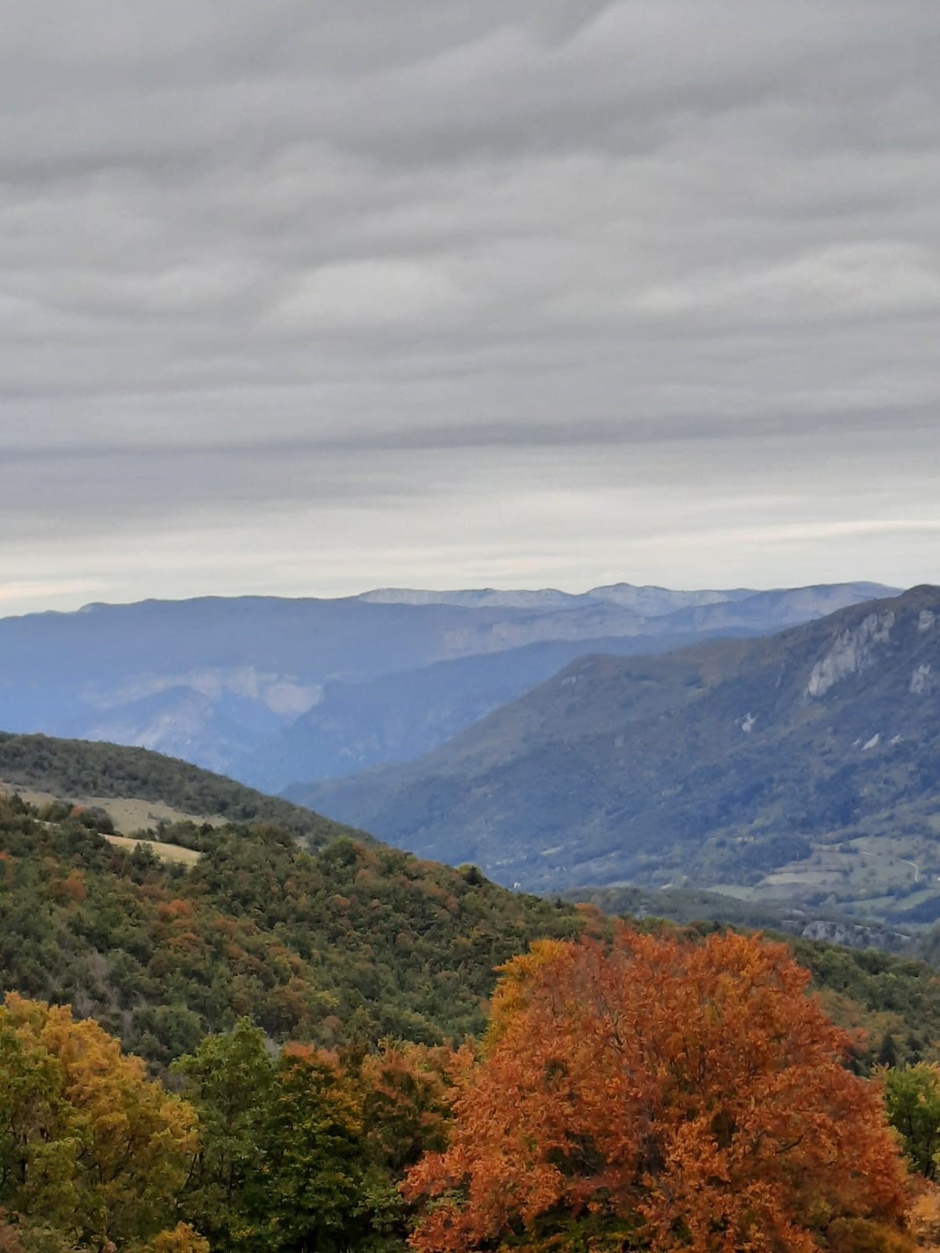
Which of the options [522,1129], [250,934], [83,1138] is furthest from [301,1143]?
[250,934]

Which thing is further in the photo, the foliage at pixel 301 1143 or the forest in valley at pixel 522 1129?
the foliage at pixel 301 1143

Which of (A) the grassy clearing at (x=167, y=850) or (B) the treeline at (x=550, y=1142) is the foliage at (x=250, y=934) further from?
(B) the treeline at (x=550, y=1142)

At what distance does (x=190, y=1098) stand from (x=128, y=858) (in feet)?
162

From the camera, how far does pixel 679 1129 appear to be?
31859 millimetres

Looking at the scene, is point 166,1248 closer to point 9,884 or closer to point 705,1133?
point 705,1133

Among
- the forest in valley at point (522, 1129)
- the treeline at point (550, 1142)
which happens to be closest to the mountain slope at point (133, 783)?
the forest in valley at point (522, 1129)

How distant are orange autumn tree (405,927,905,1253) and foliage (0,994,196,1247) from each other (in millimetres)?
7081

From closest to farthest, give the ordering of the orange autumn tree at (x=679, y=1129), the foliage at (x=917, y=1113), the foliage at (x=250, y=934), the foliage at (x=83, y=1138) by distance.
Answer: the orange autumn tree at (x=679, y=1129), the foliage at (x=83, y=1138), the foliage at (x=917, y=1113), the foliage at (x=250, y=934)

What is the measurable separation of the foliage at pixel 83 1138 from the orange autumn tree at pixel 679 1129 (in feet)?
23.2

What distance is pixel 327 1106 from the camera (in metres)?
42.3

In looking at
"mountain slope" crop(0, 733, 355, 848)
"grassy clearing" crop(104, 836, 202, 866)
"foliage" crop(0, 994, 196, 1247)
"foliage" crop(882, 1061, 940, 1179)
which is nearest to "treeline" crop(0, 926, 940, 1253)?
"foliage" crop(0, 994, 196, 1247)

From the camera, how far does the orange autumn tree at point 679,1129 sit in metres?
32.1

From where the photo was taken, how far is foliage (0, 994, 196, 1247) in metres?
34.9

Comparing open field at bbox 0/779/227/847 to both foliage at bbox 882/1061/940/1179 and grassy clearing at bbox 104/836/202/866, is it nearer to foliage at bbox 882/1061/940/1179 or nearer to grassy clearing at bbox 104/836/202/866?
grassy clearing at bbox 104/836/202/866
